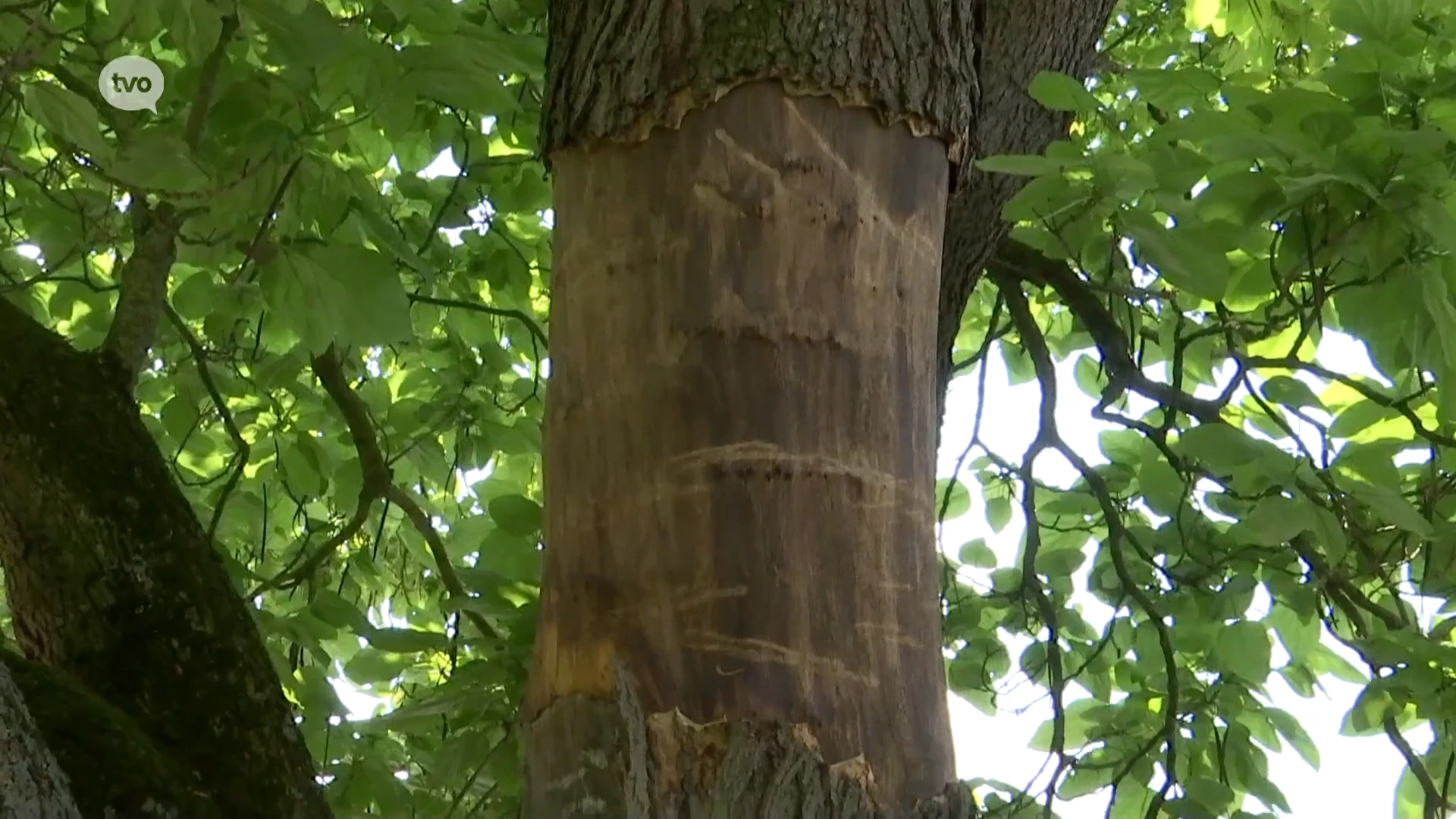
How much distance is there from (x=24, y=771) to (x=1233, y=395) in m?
1.90

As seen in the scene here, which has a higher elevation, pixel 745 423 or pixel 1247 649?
pixel 1247 649

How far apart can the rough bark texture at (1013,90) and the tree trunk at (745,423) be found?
589 millimetres

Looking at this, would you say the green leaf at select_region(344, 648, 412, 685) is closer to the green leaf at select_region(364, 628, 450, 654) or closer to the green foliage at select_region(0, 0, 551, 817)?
the green foliage at select_region(0, 0, 551, 817)

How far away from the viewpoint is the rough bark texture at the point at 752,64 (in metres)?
1.01

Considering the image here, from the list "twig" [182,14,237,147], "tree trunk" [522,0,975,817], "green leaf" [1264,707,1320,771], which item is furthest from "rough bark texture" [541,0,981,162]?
"green leaf" [1264,707,1320,771]

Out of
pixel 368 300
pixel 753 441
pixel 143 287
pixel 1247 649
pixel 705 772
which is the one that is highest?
pixel 143 287

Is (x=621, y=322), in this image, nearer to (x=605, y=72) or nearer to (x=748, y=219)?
(x=748, y=219)

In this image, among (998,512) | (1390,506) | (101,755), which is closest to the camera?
(101,755)

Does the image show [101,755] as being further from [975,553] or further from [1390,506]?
[975,553]

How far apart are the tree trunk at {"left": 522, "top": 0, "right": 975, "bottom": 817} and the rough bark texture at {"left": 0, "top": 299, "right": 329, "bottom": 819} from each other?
0.59m

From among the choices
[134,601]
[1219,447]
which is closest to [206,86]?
[134,601]

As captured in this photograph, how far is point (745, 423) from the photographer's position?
92 cm

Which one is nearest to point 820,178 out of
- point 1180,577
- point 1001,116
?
point 1001,116

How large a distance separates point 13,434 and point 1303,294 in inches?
61.0
